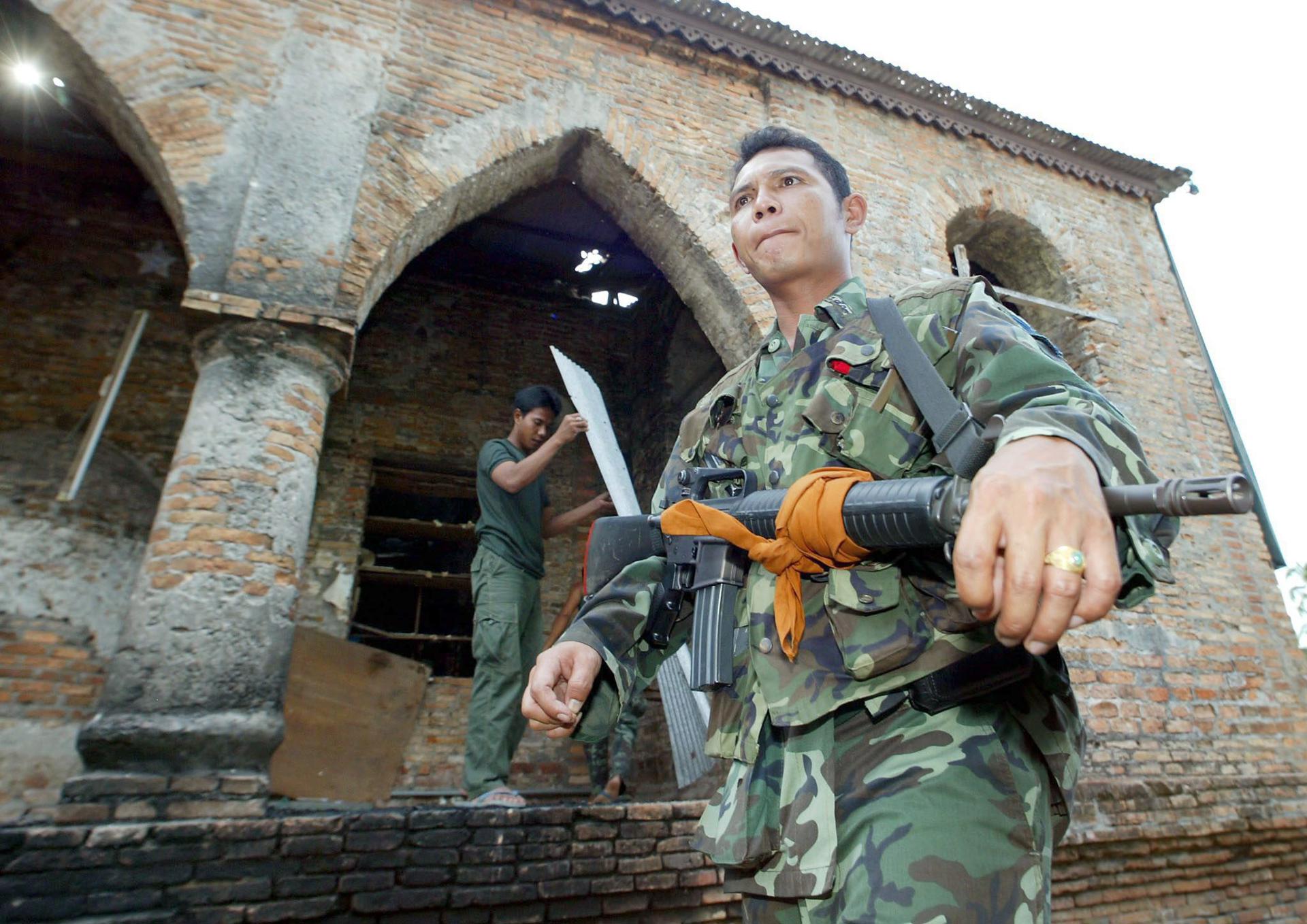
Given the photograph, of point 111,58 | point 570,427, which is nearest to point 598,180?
point 570,427

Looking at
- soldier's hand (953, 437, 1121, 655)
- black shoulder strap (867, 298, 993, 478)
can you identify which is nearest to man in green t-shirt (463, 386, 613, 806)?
black shoulder strap (867, 298, 993, 478)

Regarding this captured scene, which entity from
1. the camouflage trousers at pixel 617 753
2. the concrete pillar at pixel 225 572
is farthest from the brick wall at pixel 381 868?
the camouflage trousers at pixel 617 753

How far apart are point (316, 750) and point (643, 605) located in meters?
4.08

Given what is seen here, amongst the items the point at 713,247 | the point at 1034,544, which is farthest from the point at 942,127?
the point at 1034,544

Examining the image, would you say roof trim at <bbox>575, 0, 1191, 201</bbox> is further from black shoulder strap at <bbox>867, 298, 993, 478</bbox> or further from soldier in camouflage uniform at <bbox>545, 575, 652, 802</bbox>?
black shoulder strap at <bbox>867, 298, 993, 478</bbox>

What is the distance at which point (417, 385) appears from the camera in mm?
7484

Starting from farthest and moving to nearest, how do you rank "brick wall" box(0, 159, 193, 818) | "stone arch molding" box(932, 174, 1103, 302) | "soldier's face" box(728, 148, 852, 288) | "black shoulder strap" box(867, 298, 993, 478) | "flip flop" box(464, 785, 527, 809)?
"stone arch molding" box(932, 174, 1103, 302)
"brick wall" box(0, 159, 193, 818)
"flip flop" box(464, 785, 527, 809)
"soldier's face" box(728, 148, 852, 288)
"black shoulder strap" box(867, 298, 993, 478)

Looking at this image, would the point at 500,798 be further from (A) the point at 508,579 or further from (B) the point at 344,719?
(B) the point at 344,719

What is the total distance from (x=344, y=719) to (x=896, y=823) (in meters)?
A: 4.86

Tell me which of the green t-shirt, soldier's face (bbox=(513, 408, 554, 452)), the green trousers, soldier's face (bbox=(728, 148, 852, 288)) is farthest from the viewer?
soldier's face (bbox=(513, 408, 554, 452))

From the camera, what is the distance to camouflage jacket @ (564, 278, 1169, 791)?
47.7 inches

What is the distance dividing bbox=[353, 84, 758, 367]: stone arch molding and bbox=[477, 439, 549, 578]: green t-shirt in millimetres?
1325

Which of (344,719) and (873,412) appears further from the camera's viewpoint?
(344,719)

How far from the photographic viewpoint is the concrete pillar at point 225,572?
3.05 metres
